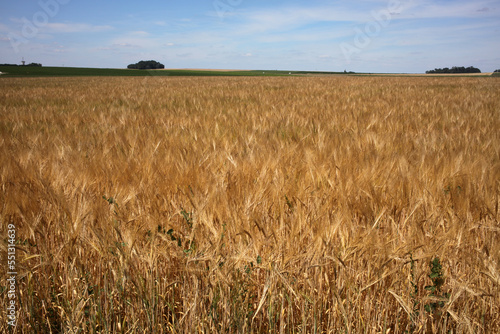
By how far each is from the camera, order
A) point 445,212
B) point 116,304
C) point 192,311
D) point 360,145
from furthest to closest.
Answer: point 360,145 → point 445,212 → point 116,304 → point 192,311

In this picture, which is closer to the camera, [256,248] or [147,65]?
[256,248]

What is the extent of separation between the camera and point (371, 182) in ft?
5.45

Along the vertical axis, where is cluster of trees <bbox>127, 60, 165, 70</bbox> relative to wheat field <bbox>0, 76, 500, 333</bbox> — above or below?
above

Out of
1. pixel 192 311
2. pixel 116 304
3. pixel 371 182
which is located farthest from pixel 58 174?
pixel 371 182

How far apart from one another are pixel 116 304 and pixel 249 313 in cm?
48

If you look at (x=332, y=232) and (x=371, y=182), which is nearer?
(x=332, y=232)

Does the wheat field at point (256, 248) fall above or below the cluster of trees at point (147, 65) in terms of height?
below

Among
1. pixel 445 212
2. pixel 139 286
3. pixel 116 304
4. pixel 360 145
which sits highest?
pixel 360 145

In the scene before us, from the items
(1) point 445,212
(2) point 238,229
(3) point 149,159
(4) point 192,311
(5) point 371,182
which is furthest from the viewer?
(3) point 149,159

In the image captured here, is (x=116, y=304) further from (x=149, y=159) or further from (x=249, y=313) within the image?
(x=149, y=159)

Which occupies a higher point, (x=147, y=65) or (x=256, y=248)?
(x=147, y=65)

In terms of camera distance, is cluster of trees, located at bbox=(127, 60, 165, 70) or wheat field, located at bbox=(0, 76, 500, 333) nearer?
wheat field, located at bbox=(0, 76, 500, 333)

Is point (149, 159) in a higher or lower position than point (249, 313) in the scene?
higher

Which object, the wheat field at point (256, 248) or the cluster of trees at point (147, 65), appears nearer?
the wheat field at point (256, 248)
